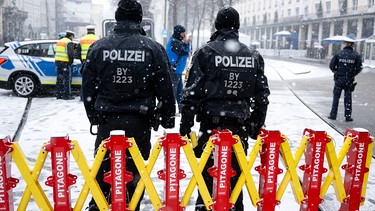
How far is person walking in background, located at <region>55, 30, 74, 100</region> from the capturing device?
29.7ft

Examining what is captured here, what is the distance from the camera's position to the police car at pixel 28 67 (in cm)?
969

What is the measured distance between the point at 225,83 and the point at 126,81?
87 centimetres

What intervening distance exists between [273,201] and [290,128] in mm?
4378

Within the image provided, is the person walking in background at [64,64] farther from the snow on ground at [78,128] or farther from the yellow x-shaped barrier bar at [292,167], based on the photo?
the yellow x-shaped barrier bar at [292,167]

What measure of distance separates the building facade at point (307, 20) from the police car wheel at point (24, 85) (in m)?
30.4

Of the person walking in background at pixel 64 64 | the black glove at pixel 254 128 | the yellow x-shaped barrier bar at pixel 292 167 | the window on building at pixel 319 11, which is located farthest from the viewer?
the window on building at pixel 319 11

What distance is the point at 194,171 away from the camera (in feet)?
10.1

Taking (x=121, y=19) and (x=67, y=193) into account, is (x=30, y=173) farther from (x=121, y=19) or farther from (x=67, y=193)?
(x=121, y=19)

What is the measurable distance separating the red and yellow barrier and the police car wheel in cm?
754

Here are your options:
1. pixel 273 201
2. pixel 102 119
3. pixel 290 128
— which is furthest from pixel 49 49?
pixel 273 201

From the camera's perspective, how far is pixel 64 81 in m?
9.45

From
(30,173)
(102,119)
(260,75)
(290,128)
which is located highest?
(260,75)

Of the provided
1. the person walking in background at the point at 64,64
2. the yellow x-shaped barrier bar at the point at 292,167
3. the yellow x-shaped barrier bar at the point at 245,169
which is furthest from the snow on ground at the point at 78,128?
the yellow x-shaped barrier bar at the point at 245,169

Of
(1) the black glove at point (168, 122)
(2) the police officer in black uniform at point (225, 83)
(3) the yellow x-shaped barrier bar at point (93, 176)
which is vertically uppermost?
(2) the police officer in black uniform at point (225, 83)
